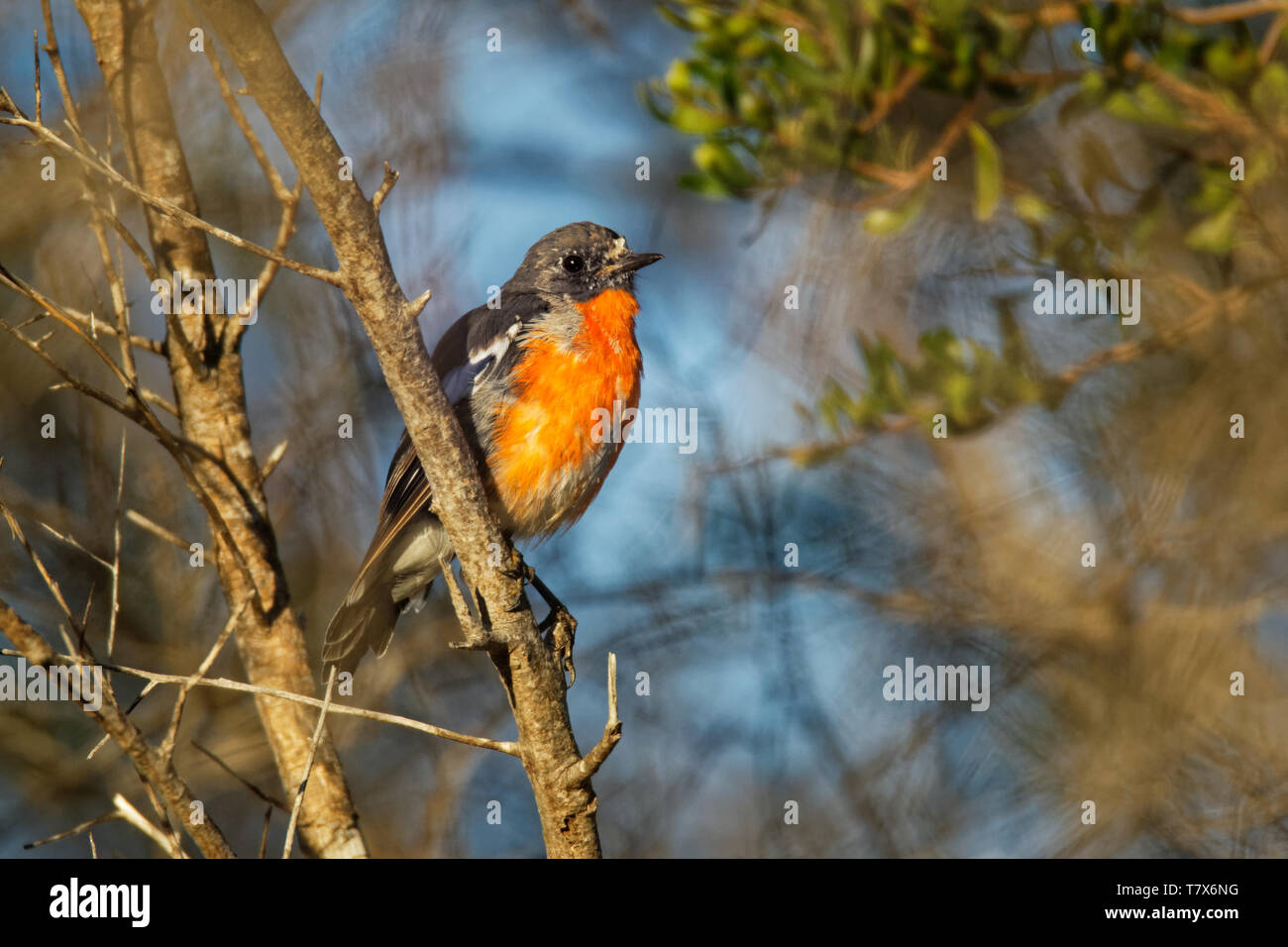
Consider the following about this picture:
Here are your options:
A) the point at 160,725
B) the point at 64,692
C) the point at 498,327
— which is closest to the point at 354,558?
the point at 160,725

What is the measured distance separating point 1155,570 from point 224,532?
4.01 meters

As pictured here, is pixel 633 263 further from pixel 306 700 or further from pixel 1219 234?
pixel 306 700

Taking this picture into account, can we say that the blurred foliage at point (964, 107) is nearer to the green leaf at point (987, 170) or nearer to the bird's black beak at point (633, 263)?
the green leaf at point (987, 170)

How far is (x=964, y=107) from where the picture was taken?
12.5 feet

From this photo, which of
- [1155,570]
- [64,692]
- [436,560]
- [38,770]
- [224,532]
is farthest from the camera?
[38,770]

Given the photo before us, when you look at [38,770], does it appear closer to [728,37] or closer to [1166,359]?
[728,37]

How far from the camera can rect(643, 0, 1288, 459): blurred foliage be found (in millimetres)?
3453

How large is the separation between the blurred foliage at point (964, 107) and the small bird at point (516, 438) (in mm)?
830

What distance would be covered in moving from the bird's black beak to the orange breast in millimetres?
414

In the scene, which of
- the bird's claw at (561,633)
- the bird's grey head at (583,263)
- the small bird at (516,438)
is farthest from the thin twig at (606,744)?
the bird's grey head at (583,263)

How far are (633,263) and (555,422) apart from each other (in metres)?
0.93

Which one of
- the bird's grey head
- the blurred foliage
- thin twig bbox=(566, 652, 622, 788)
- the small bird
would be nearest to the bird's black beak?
the bird's grey head

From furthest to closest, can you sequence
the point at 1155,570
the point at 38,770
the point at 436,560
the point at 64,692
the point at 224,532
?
the point at 38,770 → the point at 1155,570 → the point at 436,560 → the point at 224,532 → the point at 64,692

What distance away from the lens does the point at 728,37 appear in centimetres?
371
